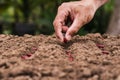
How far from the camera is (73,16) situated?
234 cm

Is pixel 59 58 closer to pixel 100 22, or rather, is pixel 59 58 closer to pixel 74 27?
pixel 74 27

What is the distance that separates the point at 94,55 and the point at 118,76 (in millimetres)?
368

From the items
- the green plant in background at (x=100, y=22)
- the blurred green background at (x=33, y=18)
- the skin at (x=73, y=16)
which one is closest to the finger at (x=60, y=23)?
the skin at (x=73, y=16)

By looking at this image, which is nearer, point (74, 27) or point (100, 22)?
point (74, 27)

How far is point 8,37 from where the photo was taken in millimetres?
2518

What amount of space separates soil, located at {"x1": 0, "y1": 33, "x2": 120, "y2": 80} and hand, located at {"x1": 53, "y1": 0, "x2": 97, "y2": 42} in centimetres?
9

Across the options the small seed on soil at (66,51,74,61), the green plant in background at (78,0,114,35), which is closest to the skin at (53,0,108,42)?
the small seed on soil at (66,51,74,61)

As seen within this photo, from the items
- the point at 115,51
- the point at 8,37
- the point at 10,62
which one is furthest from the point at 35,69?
the point at 8,37

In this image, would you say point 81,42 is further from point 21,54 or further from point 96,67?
point 96,67

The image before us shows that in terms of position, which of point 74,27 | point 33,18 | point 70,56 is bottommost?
point 33,18

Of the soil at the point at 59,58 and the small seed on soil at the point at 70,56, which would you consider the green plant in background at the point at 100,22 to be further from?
the small seed on soil at the point at 70,56

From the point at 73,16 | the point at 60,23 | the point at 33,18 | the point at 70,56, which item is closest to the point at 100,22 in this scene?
the point at 33,18

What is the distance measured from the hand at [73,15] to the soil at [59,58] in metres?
0.09

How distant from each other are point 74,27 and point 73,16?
0.16 meters
